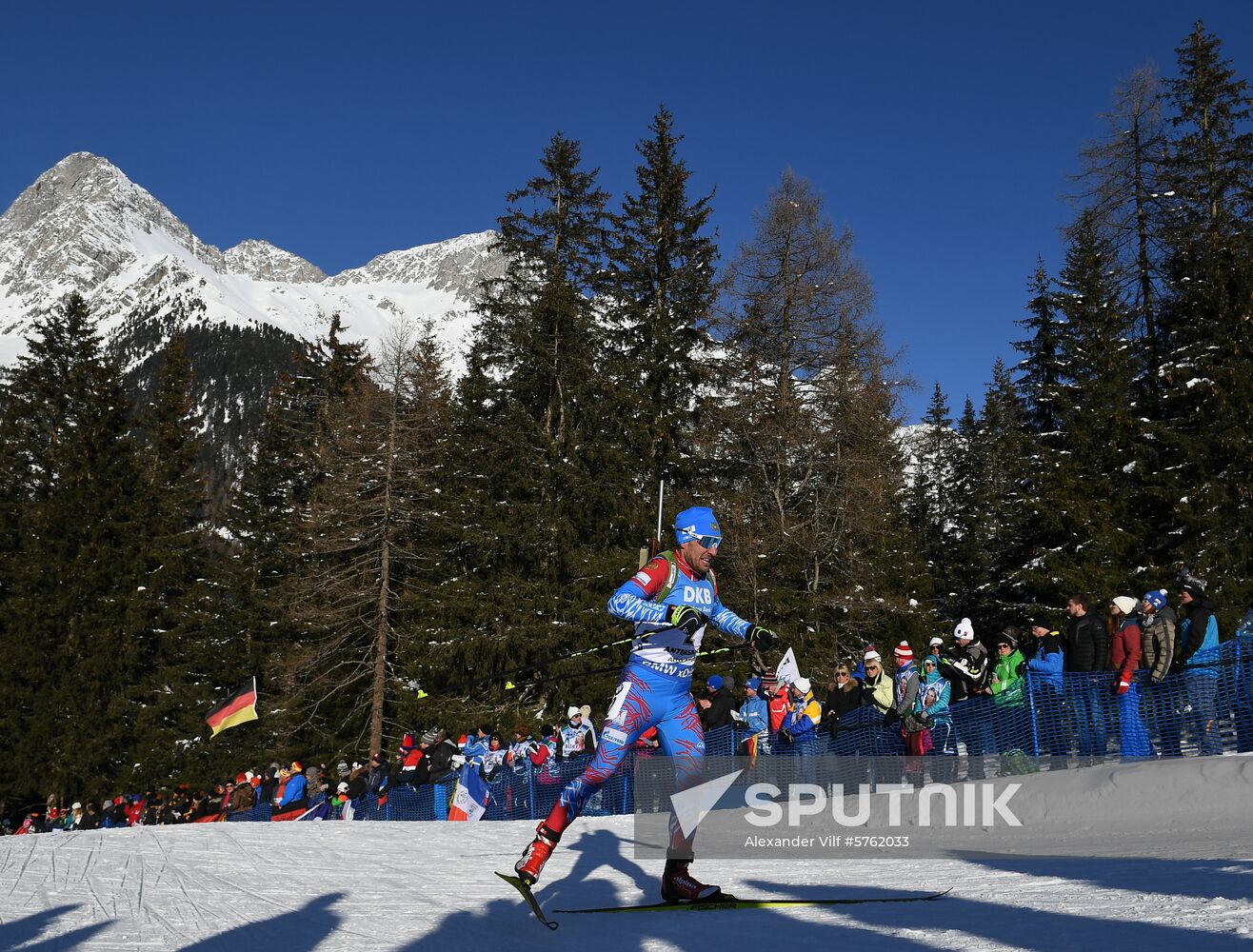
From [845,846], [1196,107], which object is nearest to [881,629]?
[1196,107]

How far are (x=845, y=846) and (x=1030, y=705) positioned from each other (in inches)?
119

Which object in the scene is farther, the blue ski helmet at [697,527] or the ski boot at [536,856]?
the blue ski helmet at [697,527]

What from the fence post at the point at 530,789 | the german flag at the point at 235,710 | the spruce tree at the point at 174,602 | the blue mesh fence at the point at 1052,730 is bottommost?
the fence post at the point at 530,789

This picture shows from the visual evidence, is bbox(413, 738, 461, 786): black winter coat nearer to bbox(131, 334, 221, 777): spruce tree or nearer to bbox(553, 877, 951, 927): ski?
bbox(553, 877, 951, 927): ski

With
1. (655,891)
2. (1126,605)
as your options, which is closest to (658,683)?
(655,891)

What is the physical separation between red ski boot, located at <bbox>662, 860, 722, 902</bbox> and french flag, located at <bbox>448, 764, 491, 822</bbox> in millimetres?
10662

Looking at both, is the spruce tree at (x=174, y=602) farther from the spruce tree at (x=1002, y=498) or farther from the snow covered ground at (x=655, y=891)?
the snow covered ground at (x=655, y=891)

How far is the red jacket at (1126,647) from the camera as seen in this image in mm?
10279

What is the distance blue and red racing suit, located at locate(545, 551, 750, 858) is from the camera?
19.1 feet

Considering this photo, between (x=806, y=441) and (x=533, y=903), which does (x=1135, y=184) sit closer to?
(x=806, y=441)

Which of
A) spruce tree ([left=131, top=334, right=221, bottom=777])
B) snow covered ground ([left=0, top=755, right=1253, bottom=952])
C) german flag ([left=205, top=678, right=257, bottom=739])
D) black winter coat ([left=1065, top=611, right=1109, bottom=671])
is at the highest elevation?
spruce tree ([left=131, top=334, right=221, bottom=777])

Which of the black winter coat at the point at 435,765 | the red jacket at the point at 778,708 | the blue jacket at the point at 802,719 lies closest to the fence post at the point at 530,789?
the black winter coat at the point at 435,765

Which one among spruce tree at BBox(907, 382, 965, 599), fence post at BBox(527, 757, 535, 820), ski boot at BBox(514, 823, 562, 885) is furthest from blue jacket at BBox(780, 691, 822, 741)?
spruce tree at BBox(907, 382, 965, 599)

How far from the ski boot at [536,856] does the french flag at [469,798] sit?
10638 millimetres
